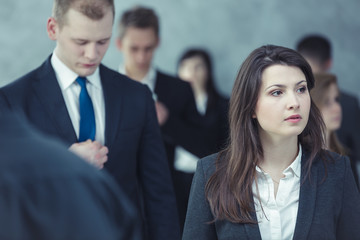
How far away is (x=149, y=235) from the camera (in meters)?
2.70

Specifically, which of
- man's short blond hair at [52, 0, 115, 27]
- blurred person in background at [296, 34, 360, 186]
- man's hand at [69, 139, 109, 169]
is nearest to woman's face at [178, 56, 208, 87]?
blurred person in background at [296, 34, 360, 186]

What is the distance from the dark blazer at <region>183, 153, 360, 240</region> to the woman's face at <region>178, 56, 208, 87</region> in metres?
3.35

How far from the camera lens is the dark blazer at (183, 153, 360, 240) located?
2.19 metres

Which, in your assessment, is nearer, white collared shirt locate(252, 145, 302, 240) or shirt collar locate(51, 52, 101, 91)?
white collared shirt locate(252, 145, 302, 240)

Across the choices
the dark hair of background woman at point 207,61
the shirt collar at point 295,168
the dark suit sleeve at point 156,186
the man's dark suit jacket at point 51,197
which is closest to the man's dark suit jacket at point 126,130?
the dark suit sleeve at point 156,186

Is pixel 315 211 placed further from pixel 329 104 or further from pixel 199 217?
pixel 329 104

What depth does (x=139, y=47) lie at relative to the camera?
3809mm

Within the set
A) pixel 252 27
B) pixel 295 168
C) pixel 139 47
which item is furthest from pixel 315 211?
pixel 252 27

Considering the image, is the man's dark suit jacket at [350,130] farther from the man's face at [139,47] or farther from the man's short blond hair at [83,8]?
the man's short blond hair at [83,8]

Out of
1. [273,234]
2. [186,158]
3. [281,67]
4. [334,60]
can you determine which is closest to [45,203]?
[273,234]

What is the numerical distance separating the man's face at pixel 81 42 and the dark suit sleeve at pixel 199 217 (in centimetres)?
64

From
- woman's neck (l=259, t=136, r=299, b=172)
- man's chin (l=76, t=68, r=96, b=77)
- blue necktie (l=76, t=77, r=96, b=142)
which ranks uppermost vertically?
man's chin (l=76, t=68, r=96, b=77)

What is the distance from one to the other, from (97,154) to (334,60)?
3.94m

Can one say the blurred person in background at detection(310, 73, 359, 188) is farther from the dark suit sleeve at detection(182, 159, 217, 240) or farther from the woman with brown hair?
the dark suit sleeve at detection(182, 159, 217, 240)
